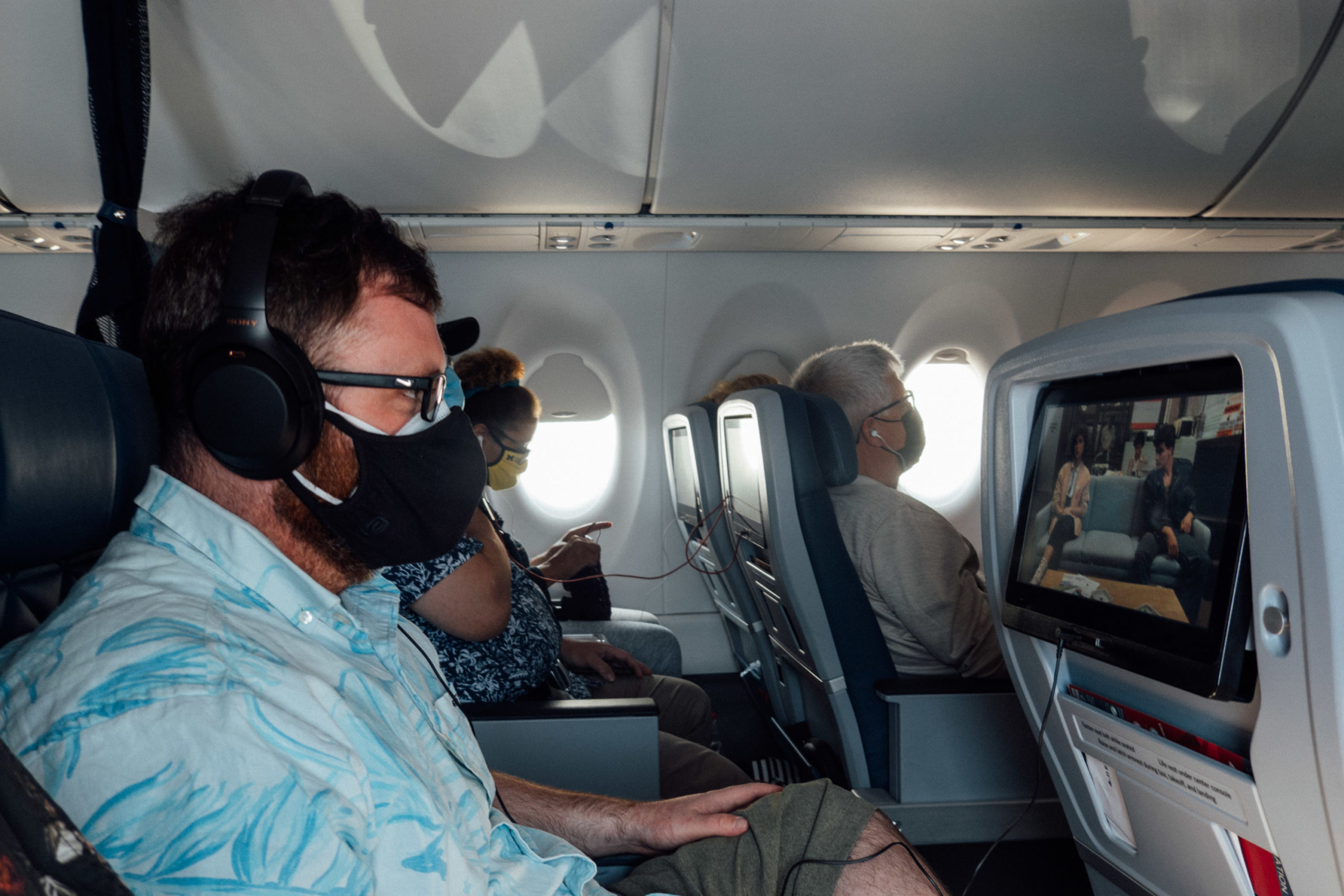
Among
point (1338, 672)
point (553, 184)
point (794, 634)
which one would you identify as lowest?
point (794, 634)

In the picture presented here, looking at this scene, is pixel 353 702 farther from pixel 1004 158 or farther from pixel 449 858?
pixel 1004 158

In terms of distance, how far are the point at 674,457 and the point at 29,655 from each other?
3.77m

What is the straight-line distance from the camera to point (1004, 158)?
12.2 ft

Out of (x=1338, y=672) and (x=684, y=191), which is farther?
(x=684, y=191)

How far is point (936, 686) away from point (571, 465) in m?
3.11

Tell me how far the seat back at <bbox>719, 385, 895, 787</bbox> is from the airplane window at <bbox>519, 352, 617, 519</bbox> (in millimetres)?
2568

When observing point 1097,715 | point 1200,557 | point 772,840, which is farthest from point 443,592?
point 1200,557

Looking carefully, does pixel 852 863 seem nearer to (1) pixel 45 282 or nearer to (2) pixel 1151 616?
(2) pixel 1151 616

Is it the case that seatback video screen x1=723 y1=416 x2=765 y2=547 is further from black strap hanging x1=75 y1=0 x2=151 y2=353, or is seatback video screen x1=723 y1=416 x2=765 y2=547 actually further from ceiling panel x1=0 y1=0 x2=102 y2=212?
ceiling panel x1=0 y1=0 x2=102 y2=212

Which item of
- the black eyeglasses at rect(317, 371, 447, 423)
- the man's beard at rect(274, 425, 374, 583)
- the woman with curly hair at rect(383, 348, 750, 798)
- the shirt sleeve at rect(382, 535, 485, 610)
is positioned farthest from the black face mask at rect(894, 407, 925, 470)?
the man's beard at rect(274, 425, 374, 583)

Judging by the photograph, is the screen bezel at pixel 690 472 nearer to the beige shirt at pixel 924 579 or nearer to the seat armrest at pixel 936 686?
the beige shirt at pixel 924 579

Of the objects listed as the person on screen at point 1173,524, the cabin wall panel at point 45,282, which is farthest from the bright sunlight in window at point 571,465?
→ the person on screen at point 1173,524

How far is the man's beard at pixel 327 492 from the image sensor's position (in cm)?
104

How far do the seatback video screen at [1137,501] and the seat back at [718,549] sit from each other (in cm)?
184
